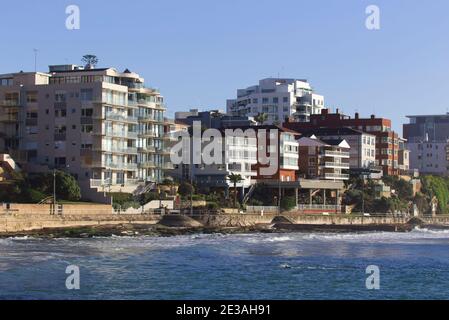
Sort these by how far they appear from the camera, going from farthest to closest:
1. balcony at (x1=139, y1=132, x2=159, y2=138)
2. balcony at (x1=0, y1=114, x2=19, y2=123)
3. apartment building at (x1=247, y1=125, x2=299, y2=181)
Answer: apartment building at (x1=247, y1=125, x2=299, y2=181) → balcony at (x1=139, y1=132, x2=159, y2=138) → balcony at (x1=0, y1=114, x2=19, y2=123)

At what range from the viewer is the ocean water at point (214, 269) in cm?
4806

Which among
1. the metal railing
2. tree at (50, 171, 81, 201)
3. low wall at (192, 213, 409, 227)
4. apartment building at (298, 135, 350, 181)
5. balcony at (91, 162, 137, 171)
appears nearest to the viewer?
tree at (50, 171, 81, 201)

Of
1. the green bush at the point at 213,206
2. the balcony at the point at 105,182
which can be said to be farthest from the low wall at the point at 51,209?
the green bush at the point at 213,206

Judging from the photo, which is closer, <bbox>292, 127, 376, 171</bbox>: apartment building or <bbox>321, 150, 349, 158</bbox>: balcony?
<bbox>321, 150, 349, 158</bbox>: balcony

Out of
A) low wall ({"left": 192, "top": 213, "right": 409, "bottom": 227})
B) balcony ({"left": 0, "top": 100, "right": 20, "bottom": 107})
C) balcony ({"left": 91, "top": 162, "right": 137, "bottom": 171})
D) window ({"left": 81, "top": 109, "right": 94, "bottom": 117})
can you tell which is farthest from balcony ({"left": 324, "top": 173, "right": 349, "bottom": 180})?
balcony ({"left": 0, "top": 100, "right": 20, "bottom": 107})

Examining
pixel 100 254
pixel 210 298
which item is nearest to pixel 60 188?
pixel 100 254

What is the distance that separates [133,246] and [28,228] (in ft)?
59.9

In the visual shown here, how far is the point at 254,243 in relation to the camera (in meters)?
88.3

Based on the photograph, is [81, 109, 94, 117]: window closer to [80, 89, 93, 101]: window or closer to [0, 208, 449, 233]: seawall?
[80, 89, 93, 101]: window

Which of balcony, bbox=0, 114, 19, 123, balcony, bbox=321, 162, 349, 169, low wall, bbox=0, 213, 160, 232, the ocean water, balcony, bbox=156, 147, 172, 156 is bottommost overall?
the ocean water

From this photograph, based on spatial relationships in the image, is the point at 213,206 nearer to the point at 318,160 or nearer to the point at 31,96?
the point at 31,96

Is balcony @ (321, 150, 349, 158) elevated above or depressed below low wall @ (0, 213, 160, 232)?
above

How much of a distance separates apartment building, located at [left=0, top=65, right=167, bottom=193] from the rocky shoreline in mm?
14961

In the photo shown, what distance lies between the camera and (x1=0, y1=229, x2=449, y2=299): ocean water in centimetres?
4806
